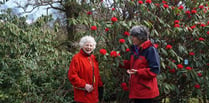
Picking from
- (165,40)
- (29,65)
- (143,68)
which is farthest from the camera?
(29,65)

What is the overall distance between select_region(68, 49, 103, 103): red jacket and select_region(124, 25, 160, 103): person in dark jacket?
22.4 inches

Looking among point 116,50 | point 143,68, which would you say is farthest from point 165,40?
point 143,68

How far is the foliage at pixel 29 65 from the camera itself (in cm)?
466

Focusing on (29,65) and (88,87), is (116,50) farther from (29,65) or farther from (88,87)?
(29,65)

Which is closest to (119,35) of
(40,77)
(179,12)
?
(179,12)

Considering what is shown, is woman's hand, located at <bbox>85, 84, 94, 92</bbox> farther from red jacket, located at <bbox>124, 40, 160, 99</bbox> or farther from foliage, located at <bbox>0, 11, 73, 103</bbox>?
foliage, located at <bbox>0, 11, 73, 103</bbox>

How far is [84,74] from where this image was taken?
337 cm

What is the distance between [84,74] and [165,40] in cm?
158

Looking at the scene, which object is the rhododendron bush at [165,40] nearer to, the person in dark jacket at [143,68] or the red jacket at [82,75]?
the red jacket at [82,75]

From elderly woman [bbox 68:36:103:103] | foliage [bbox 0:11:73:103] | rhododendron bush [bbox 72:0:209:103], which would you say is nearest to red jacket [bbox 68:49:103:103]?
elderly woman [bbox 68:36:103:103]

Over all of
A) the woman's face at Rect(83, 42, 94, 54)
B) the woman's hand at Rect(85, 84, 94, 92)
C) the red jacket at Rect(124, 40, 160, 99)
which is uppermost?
the woman's face at Rect(83, 42, 94, 54)

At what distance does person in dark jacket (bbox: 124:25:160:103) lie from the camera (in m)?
2.90

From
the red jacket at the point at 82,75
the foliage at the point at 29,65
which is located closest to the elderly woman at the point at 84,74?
the red jacket at the point at 82,75

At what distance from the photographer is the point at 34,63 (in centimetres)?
505
